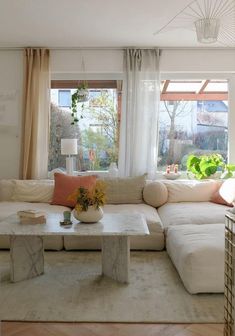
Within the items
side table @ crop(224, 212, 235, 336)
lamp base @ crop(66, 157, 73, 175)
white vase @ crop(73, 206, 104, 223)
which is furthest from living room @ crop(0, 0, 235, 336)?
side table @ crop(224, 212, 235, 336)

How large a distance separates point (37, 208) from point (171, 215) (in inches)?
60.5

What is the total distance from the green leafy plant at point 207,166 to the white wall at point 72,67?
49.2 inches

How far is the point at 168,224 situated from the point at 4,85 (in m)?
3.10

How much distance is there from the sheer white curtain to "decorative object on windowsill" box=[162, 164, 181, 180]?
0.21 metres

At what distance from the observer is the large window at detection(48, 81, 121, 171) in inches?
216

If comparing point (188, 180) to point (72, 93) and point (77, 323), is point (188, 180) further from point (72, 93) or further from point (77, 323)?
point (77, 323)

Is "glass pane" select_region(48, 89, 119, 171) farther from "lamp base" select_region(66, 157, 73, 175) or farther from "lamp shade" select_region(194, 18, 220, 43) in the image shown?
"lamp shade" select_region(194, 18, 220, 43)

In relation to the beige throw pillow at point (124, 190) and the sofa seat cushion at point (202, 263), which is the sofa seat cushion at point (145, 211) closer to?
the beige throw pillow at point (124, 190)

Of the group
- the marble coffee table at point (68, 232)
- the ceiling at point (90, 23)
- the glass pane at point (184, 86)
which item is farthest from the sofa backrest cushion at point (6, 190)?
the glass pane at point (184, 86)

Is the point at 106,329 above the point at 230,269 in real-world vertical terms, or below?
below

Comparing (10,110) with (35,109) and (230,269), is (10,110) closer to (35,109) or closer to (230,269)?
(35,109)

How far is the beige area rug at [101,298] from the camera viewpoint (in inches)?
98.0

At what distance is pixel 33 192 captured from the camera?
4.77 meters

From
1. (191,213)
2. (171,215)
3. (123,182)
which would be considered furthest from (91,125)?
(191,213)
